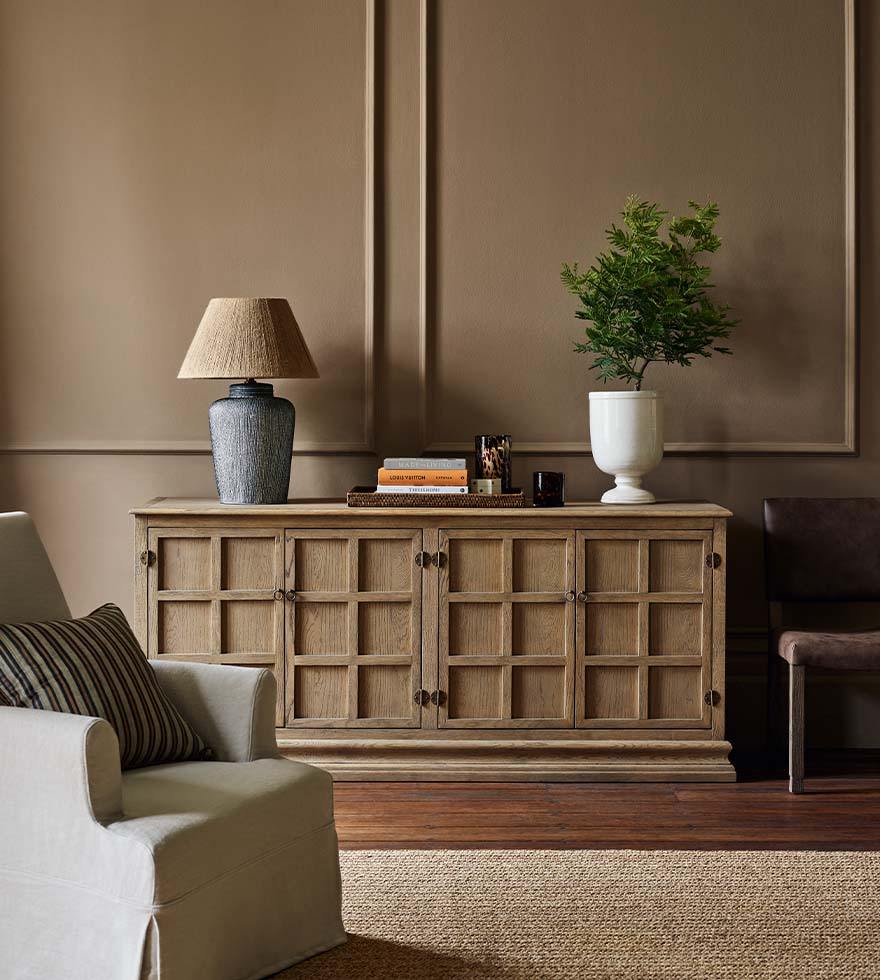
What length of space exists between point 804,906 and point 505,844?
738 millimetres

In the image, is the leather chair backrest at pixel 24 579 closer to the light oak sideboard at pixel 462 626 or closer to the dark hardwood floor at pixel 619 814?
the light oak sideboard at pixel 462 626

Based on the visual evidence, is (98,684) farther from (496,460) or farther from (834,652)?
(834,652)

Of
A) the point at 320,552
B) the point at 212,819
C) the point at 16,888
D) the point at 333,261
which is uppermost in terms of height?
the point at 333,261

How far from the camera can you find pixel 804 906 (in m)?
2.40

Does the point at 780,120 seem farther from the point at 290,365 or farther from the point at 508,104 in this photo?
the point at 290,365

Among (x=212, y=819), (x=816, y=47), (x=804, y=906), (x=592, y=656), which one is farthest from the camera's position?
(x=816, y=47)

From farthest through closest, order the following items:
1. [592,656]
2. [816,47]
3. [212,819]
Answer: [816,47]
[592,656]
[212,819]

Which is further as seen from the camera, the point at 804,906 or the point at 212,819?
the point at 804,906

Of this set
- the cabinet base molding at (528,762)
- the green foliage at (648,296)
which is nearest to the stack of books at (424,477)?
the green foliage at (648,296)

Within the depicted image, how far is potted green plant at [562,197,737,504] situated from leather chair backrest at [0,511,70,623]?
1737 mm

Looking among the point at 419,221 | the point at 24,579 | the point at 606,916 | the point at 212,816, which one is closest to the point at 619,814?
the point at 606,916

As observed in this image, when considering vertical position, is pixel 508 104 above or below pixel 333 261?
above

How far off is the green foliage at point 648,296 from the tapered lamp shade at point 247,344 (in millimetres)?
895

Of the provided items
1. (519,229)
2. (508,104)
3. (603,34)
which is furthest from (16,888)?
(603,34)
